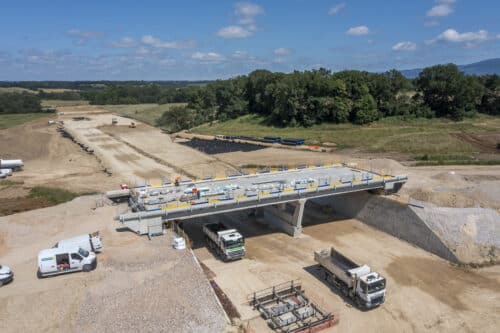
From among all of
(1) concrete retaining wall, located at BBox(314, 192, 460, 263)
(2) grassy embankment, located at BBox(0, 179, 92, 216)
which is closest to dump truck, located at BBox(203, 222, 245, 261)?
(1) concrete retaining wall, located at BBox(314, 192, 460, 263)

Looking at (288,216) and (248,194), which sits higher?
(248,194)

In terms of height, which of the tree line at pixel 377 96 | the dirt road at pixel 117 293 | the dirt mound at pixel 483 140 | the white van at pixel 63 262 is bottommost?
the dirt road at pixel 117 293

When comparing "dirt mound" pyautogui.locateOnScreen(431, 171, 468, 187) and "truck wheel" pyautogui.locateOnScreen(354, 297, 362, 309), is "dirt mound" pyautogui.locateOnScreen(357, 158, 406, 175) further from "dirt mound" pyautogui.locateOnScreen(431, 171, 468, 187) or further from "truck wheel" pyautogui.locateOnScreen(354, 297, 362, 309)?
"truck wheel" pyautogui.locateOnScreen(354, 297, 362, 309)

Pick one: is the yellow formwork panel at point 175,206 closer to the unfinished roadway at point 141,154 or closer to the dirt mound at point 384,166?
the unfinished roadway at point 141,154

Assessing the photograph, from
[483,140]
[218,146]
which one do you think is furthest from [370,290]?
[218,146]

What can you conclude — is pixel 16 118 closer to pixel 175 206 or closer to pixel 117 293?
pixel 175 206

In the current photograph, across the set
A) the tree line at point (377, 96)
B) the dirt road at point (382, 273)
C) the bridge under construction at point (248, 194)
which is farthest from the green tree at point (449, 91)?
the dirt road at point (382, 273)

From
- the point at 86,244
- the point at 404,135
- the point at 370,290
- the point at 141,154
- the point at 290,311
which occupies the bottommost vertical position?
the point at 290,311
